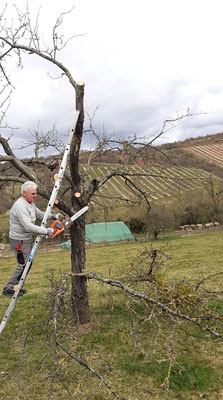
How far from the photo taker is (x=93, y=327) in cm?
594

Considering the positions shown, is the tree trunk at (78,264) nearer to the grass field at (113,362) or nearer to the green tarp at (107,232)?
the grass field at (113,362)

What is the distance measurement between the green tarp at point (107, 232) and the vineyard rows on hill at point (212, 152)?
28.4 meters

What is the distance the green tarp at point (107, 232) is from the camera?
31312mm

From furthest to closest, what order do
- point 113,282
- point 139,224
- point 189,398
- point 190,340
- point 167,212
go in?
1. point 139,224
2. point 167,212
3. point 190,340
4. point 113,282
5. point 189,398

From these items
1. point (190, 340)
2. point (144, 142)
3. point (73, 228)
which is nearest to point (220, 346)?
point (190, 340)

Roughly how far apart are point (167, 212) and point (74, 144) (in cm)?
2667

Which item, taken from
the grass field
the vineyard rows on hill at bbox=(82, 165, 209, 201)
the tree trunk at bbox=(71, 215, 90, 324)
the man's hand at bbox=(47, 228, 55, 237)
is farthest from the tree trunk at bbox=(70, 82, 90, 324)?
the man's hand at bbox=(47, 228, 55, 237)

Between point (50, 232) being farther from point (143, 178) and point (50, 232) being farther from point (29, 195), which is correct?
point (143, 178)

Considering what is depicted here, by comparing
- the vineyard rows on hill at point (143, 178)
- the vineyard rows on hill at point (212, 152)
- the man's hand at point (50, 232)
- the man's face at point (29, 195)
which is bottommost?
the man's hand at point (50, 232)

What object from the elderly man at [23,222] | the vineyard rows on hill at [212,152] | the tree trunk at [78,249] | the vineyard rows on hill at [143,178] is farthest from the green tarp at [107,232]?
the vineyard rows on hill at [212,152]

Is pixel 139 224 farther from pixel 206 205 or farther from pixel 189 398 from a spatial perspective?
pixel 189 398

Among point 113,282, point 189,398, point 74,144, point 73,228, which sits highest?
point 74,144

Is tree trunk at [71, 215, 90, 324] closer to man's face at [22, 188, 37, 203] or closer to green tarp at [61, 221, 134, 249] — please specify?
man's face at [22, 188, 37, 203]

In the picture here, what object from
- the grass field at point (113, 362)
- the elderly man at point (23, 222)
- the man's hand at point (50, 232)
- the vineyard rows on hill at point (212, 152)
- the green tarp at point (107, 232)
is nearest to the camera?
the grass field at point (113, 362)
